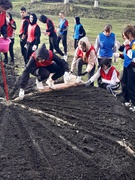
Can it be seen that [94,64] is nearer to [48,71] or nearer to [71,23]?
[48,71]

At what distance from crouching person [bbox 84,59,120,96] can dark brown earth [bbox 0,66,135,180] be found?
0.20 meters

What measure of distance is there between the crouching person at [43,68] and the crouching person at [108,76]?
0.81 meters

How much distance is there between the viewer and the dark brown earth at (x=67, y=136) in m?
5.28

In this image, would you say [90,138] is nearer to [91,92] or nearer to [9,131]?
[9,131]

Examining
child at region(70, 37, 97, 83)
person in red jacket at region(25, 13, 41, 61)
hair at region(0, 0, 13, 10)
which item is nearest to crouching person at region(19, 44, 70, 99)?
child at region(70, 37, 97, 83)

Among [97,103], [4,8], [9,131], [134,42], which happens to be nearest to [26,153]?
[9,131]

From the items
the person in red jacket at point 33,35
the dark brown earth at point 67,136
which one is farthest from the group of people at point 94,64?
the person in red jacket at point 33,35

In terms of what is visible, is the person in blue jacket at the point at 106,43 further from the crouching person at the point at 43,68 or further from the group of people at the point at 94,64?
the crouching person at the point at 43,68

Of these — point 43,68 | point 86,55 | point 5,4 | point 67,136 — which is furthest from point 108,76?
point 5,4

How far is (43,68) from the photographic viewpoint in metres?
8.16

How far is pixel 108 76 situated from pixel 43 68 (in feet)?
5.33

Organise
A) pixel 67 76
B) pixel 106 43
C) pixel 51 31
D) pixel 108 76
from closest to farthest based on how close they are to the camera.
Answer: pixel 67 76
pixel 108 76
pixel 106 43
pixel 51 31

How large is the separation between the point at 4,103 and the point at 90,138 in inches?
96.3

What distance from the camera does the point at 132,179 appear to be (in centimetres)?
528
